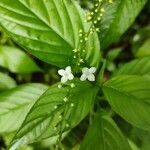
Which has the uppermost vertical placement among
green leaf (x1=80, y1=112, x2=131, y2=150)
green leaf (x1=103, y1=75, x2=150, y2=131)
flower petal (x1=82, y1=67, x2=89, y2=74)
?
flower petal (x1=82, y1=67, x2=89, y2=74)

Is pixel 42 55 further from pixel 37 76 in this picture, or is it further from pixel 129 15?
pixel 37 76

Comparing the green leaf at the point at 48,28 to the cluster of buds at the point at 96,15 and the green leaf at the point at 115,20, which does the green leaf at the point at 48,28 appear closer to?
the cluster of buds at the point at 96,15

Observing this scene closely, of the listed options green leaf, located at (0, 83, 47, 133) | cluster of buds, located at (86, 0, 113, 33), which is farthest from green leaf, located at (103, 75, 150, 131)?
green leaf, located at (0, 83, 47, 133)

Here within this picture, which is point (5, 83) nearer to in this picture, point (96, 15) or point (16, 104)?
point (16, 104)

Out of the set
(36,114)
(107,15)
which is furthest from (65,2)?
(36,114)

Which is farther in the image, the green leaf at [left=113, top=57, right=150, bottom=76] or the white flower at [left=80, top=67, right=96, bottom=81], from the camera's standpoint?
the green leaf at [left=113, top=57, right=150, bottom=76]


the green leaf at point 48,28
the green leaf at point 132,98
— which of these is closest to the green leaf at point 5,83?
the green leaf at point 48,28

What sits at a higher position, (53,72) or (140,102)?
(53,72)

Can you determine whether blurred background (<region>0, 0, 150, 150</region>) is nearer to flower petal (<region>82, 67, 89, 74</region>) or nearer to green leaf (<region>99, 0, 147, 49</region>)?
green leaf (<region>99, 0, 147, 49</region>)
